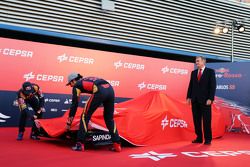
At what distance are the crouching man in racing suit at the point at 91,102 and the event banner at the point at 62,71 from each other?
126 inches

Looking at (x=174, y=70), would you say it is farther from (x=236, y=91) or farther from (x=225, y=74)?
(x=236, y=91)

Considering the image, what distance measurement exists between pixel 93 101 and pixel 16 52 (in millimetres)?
3692

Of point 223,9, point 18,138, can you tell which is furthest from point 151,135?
point 223,9

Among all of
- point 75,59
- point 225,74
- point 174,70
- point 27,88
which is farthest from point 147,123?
point 174,70

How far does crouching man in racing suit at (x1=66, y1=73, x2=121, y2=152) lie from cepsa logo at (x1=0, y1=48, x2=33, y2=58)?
10.8 ft

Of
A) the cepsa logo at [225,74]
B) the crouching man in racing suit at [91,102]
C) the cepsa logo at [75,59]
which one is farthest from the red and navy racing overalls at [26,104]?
the cepsa logo at [225,74]

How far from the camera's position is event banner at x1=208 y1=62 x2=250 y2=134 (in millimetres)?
7777

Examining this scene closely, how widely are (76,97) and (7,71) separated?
3451 mm

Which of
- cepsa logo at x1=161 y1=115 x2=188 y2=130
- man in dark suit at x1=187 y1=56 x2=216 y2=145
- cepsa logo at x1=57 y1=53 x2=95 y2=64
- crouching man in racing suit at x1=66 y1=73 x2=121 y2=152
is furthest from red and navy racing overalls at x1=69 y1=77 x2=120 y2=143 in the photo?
cepsa logo at x1=57 y1=53 x2=95 y2=64

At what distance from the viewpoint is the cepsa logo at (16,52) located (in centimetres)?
705

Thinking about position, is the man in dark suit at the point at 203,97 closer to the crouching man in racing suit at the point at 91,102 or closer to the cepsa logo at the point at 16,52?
the crouching man in racing suit at the point at 91,102

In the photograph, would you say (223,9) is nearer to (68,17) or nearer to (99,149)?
(68,17)

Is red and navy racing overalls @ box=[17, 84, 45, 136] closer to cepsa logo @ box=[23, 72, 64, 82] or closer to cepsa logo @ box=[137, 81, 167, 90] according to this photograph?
cepsa logo @ box=[23, 72, 64, 82]

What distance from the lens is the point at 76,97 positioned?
14.0 ft
